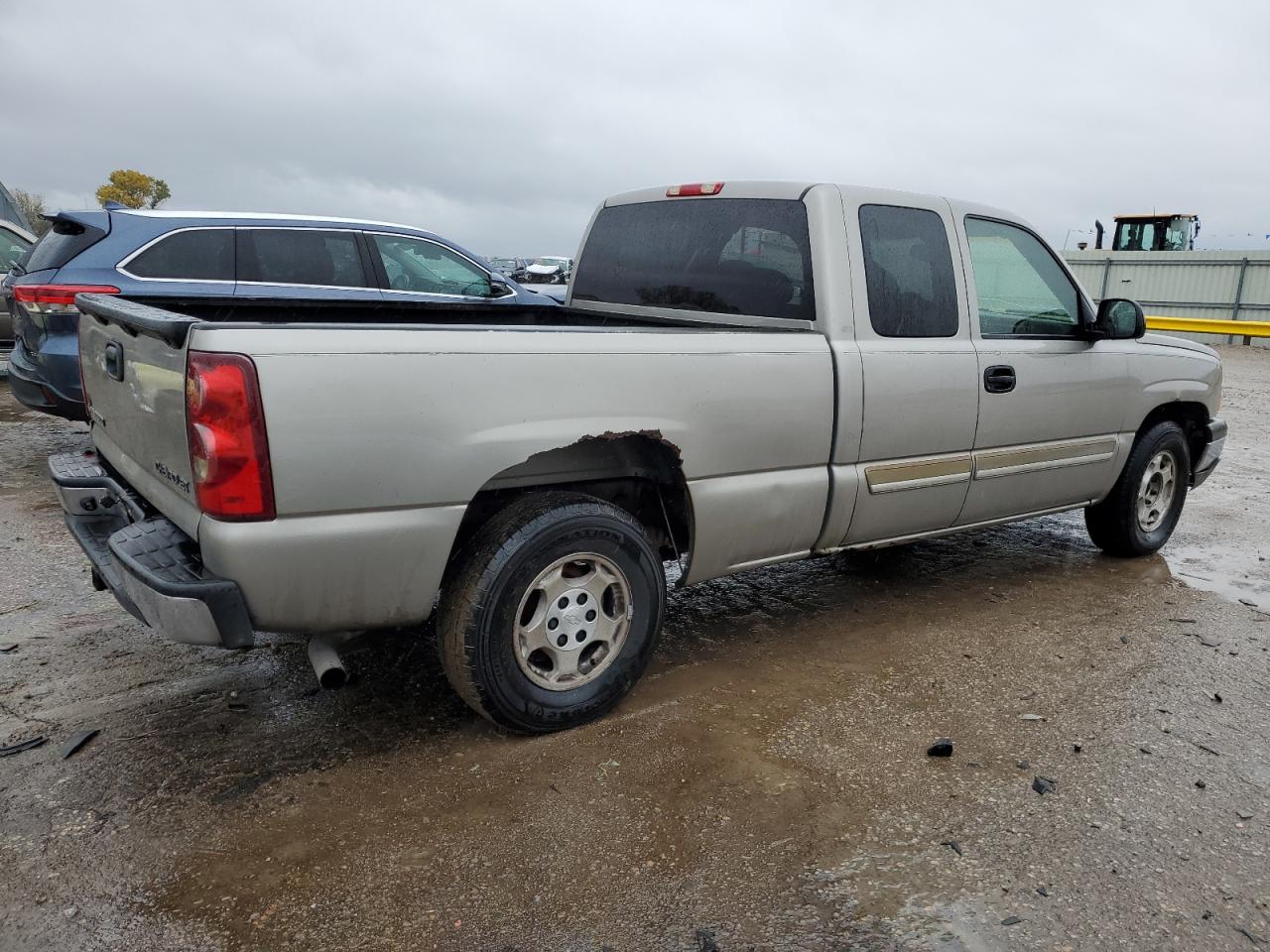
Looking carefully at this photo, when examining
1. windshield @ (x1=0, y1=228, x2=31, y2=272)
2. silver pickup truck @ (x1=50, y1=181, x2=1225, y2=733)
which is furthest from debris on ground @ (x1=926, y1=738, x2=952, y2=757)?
windshield @ (x1=0, y1=228, x2=31, y2=272)

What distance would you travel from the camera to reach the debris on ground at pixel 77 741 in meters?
3.04

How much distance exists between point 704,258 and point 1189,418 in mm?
3243

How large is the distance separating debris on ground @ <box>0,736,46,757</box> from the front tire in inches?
53.0

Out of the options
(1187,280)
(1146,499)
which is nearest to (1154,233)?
(1187,280)

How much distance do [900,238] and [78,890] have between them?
143 inches

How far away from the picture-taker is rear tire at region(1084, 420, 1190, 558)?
17.1 ft

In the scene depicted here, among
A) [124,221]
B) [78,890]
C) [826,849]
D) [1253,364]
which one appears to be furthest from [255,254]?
[1253,364]

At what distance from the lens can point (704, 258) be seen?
13.8ft

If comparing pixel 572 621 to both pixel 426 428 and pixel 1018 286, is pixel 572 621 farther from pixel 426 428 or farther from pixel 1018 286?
pixel 1018 286

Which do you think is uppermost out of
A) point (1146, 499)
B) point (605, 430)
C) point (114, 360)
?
point (114, 360)

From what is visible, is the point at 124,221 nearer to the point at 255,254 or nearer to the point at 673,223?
the point at 255,254

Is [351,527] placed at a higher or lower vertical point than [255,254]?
lower

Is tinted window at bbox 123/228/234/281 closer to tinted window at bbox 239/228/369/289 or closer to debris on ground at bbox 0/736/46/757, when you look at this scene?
tinted window at bbox 239/228/369/289

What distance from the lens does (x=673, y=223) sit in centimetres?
438
